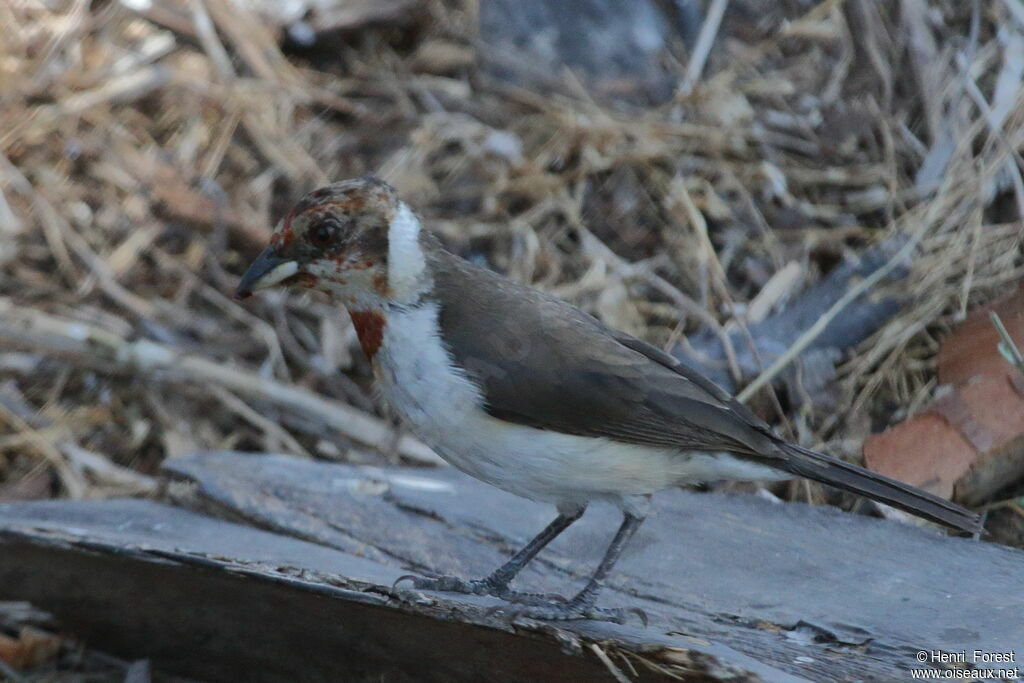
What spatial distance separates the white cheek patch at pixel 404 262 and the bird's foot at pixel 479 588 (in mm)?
751

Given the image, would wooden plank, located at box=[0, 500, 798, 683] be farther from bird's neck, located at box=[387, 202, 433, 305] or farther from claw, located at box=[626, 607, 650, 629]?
bird's neck, located at box=[387, 202, 433, 305]

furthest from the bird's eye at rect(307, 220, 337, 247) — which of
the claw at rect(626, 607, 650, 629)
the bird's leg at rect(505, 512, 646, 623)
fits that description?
the claw at rect(626, 607, 650, 629)

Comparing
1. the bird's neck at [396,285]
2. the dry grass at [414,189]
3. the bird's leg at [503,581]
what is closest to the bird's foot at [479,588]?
the bird's leg at [503,581]

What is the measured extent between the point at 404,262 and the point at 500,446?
59 cm

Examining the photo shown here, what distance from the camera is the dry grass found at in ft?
15.9

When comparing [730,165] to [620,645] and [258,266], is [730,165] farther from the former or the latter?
[620,645]

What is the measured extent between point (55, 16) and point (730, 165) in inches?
130

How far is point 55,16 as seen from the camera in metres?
5.96

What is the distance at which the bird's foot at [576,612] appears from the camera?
3000mm

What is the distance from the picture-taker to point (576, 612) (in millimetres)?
3088

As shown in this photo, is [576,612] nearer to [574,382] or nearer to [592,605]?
[592,605]

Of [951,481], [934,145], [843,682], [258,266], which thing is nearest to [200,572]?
[258,266]

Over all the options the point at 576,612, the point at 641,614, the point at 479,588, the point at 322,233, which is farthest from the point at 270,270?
the point at 641,614

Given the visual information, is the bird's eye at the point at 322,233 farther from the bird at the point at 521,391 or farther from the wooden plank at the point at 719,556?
the wooden plank at the point at 719,556
